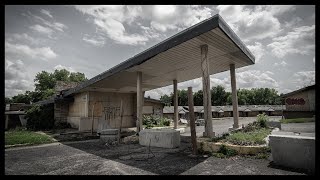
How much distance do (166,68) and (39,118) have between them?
45.3 ft

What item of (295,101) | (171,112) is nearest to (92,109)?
(295,101)

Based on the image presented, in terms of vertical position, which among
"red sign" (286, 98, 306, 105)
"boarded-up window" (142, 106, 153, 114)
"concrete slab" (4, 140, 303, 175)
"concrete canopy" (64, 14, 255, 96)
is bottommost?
"concrete slab" (4, 140, 303, 175)

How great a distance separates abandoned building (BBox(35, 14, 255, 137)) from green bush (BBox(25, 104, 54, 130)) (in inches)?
44.7

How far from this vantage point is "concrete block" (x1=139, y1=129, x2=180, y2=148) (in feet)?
30.4

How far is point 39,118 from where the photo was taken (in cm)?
1872

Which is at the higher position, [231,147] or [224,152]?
[231,147]

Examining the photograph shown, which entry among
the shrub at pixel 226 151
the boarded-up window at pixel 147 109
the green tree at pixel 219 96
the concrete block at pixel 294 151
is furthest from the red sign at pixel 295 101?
the green tree at pixel 219 96

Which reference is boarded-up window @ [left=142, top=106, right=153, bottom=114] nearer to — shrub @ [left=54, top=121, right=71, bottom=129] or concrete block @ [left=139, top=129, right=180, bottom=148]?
shrub @ [left=54, top=121, right=71, bottom=129]

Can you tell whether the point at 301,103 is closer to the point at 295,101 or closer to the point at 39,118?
the point at 295,101

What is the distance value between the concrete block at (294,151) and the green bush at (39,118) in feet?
63.7

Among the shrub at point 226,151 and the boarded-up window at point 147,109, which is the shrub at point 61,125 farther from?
the shrub at point 226,151

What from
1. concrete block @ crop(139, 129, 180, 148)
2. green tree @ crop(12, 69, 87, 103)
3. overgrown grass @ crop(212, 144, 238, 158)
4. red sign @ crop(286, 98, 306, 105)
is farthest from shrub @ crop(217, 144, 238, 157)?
green tree @ crop(12, 69, 87, 103)
